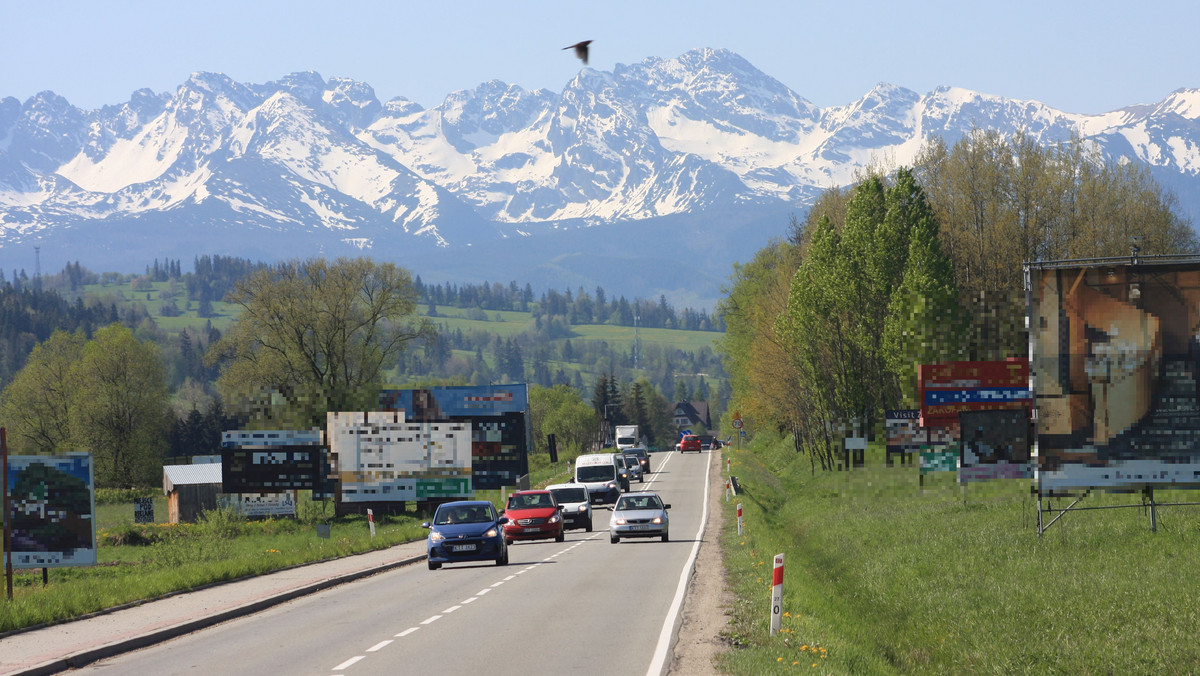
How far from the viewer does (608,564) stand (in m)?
28.4

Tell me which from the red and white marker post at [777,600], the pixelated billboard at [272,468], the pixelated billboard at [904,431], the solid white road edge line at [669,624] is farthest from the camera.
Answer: the pixelated billboard at [272,468]

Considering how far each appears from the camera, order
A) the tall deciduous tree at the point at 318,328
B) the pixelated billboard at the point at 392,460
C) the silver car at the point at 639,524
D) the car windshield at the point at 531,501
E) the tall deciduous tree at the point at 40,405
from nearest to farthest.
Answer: the silver car at the point at 639,524 → the car windshield at the point at 531,501 → the pixelated billboard at the point at 392,460 → the tall deciduous tree at the point at 318,328 → the tall deciduous tree at the point at 40,405

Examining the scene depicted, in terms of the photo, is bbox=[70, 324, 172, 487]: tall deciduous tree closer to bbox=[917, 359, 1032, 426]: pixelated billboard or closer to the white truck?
the white truck

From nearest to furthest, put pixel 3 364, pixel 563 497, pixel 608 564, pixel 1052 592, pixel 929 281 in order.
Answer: pixel 1052 592 < pixel 608 564 < pixel 563 497 < pixel 929 281 < pixel 3 364

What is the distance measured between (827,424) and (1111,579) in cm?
4886

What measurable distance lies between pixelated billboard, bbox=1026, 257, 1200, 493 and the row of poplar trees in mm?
31603

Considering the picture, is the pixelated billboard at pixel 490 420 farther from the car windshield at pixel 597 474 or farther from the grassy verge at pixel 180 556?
the grassy verge at pixel 180 556

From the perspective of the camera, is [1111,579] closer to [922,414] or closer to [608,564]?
[608,564]

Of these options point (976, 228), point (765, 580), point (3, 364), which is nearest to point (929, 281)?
point (976, 228)

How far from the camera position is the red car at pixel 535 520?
3809cm

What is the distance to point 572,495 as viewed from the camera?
149 feet

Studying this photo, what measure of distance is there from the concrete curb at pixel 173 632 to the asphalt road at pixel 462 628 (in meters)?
0.20

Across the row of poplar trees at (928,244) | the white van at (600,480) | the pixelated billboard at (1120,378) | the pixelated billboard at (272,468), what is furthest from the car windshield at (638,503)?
the white van at (600,480)

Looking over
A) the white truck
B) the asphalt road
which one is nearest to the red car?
the asphalt road
